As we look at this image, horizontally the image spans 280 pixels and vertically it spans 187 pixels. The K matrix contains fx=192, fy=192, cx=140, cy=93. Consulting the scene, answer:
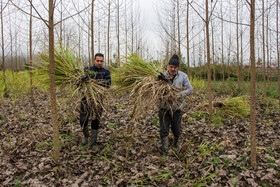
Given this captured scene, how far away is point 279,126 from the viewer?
4035 millimetres

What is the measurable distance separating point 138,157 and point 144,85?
3.71ft

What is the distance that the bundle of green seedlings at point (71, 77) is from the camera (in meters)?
2.97

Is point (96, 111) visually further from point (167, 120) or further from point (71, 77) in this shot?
point (167, 120)

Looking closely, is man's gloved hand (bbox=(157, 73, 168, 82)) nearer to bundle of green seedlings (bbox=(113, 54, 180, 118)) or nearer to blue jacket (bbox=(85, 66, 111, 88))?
bundle of green seedlings (bbox=(113, 54, 180, 118))

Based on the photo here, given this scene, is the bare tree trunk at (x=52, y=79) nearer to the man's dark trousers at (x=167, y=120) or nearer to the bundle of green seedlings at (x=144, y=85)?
the bundle of green seedlings at (x=144, y=85)

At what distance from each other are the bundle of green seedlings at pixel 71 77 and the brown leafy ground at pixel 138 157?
11.7 inches

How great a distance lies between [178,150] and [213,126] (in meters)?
1.44

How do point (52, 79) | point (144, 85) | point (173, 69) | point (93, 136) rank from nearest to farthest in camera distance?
point (52, 79), point (144, 85), point (173, 69), point (93, 136)

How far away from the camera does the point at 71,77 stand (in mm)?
3072

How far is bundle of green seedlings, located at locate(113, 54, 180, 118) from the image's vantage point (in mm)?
2887

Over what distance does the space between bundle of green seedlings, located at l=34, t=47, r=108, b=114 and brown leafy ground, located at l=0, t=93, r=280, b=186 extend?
297 millimetres

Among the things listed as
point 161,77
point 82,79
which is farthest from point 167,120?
point 82,79

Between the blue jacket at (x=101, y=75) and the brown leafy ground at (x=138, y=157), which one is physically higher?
the blue jacket at (x=101, y=75)

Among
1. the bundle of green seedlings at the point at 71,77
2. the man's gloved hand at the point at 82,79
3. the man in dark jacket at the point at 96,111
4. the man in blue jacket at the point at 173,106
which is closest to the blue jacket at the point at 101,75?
the man in dark jacket at the point at 96,111
